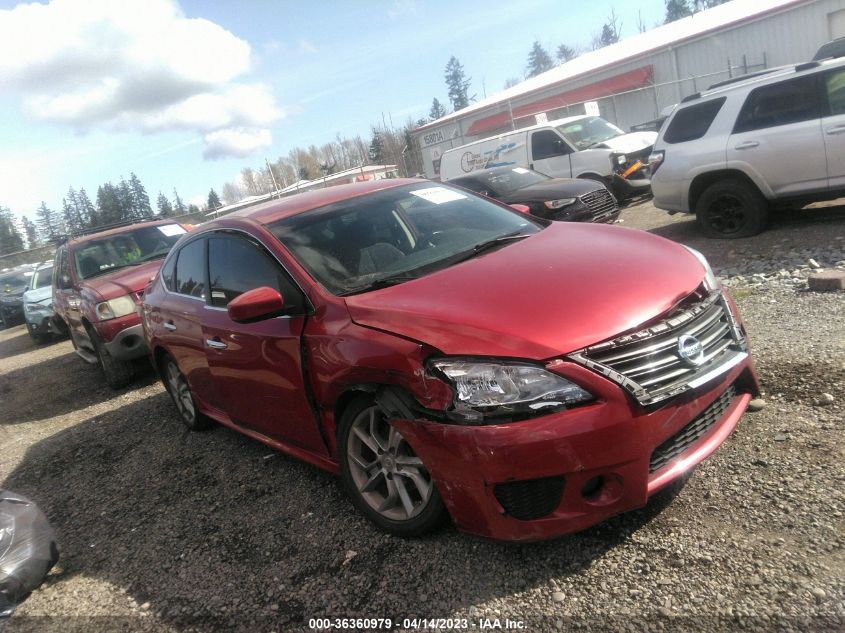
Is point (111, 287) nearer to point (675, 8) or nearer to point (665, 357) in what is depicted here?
point (665, 357)

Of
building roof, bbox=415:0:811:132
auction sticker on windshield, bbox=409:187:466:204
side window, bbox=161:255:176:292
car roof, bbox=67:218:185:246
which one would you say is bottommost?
side window, bbox=161:255:176:292

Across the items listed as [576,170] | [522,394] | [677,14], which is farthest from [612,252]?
[677,14]

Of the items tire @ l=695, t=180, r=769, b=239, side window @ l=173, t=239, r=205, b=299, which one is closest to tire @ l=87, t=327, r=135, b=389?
side window @ l=173, t=239, r=205, b=299

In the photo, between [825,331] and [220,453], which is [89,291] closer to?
[220,453]

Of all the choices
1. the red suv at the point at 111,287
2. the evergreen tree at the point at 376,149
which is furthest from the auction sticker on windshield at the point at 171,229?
the evergreen tree at the point at 376,149

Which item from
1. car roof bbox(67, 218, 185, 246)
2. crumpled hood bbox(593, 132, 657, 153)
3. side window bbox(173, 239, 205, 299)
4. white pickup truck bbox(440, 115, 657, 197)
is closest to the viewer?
side window bbox(173, 239, 205, 299)

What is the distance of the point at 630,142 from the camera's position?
1331 centimetres

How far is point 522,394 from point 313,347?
1.20 metres

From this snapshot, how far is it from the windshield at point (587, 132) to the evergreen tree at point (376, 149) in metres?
56.0

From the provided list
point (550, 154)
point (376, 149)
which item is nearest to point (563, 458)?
point (550, 154)

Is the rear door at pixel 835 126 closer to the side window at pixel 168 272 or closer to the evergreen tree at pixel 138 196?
the side window at pixel 168 272

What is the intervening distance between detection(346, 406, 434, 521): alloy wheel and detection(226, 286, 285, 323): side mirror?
0.70m

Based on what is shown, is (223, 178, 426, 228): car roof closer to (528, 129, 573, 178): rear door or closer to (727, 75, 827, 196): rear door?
(727, 75, 827, 196): rear door

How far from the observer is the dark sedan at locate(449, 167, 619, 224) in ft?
32.6
